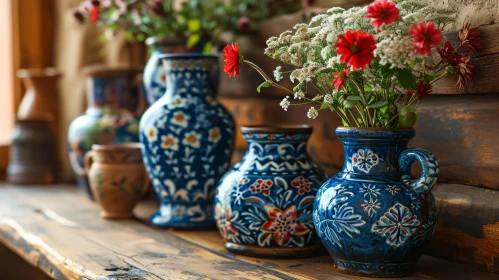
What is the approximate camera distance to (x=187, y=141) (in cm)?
159

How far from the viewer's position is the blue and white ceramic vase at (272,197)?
128 cm

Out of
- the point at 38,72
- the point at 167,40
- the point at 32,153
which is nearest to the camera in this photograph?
the point at 167,40

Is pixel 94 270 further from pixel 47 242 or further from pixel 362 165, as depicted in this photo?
pixel 362 165

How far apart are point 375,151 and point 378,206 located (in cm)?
10

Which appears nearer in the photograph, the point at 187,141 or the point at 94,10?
the point at 187,141

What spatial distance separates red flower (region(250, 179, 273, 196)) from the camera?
1.28 m

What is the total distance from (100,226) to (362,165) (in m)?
0.83

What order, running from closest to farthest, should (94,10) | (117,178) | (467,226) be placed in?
(467,226) < (117,178) < (94,10)

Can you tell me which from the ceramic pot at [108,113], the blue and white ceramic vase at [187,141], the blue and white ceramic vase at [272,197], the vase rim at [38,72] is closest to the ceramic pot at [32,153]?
the vase rim at [38,72]

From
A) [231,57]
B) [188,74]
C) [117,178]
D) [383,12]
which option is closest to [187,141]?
[188,74]

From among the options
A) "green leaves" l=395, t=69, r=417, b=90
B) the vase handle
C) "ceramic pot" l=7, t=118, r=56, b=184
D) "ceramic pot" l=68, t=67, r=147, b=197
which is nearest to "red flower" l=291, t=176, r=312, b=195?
the vase handle

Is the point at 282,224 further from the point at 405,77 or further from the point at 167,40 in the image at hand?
the point at 167,40

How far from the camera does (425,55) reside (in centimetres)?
102

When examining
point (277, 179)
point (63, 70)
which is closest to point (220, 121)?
point (277, 179)
